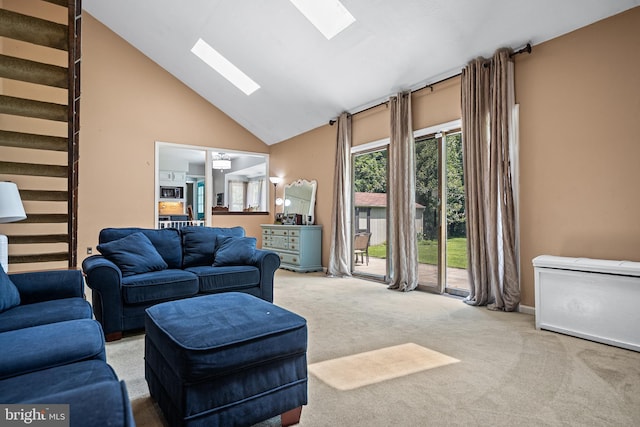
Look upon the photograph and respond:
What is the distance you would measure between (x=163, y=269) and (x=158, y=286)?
45 centimetres

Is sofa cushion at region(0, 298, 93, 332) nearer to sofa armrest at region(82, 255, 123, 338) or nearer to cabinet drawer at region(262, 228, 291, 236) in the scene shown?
sofa armrest at region(82, 255, 123, 338)

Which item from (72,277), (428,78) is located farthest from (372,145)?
(72,277)

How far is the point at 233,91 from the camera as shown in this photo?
6.50m

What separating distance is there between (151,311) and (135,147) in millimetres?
5515

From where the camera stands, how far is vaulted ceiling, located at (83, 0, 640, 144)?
3293 mm

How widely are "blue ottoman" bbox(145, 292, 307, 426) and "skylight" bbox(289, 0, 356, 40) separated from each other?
3630 mm

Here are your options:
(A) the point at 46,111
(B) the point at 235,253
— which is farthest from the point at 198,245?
(A) the point at 46,111

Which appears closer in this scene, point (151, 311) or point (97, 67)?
point (151, 311)

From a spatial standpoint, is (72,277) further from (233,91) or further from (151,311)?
(233,91)

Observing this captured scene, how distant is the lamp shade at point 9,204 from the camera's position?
2552 millimetres

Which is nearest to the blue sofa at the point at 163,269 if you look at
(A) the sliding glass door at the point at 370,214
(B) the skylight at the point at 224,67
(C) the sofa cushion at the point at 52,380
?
(C) the sofa cushion at the point at 52,380

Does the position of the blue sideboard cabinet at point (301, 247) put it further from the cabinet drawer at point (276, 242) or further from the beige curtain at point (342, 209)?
the beige curtain at point (342, 209)

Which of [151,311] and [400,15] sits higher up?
[400,15]

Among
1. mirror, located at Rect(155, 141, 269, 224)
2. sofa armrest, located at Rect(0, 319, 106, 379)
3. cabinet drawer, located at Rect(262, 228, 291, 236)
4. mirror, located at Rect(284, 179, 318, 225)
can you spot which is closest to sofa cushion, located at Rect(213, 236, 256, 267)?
sofa armrest, located at Rect(0, 319, 106, 379)
